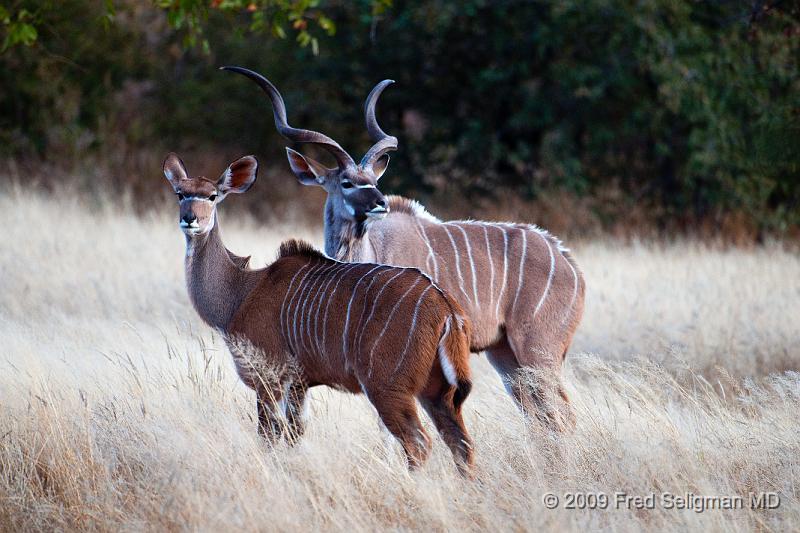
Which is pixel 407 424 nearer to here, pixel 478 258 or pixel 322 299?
pixel 322 299

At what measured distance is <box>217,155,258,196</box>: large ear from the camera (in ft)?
17.0

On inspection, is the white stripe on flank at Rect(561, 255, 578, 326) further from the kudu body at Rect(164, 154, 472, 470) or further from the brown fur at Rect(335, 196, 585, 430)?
the kudu body at Rect(164, 154, 472, 470)

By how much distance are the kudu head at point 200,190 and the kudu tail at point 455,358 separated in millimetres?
1695

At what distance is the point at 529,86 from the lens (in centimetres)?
1234

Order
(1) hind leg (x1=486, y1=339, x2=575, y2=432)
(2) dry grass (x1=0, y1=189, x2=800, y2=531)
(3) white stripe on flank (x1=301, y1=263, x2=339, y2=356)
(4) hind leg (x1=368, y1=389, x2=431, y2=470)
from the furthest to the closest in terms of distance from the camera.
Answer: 1. (1) hind leg (x1=486, y1=339, x2=575, y2=432)
2. (3) white stripe on flank (x1=301, y1=263, x2=339, y2=356)
3. (4) hind leg (x1=368, y1=389, x2=431, y2=470)
4. (2) dry grass (x1=0, y1=189, x2=800, y2=531)

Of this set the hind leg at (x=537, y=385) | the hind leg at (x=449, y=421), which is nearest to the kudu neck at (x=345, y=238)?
the hind leg at (x=537, y=385)

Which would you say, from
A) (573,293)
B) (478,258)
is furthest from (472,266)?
(573,293)

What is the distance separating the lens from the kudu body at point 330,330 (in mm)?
3672

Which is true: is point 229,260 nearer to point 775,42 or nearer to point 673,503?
point 673,503

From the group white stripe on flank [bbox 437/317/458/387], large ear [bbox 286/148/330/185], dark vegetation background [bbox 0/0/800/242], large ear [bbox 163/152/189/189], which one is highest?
large ear [bbox 163/152/189/189]

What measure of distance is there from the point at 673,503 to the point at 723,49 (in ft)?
27.8

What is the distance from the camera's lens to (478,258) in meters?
5.43

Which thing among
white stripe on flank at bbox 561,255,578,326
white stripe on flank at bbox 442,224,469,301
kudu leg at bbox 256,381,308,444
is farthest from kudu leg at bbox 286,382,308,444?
white stripe on flank at bbox 561,255,578,326

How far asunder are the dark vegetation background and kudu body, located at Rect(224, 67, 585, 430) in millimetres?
5337
